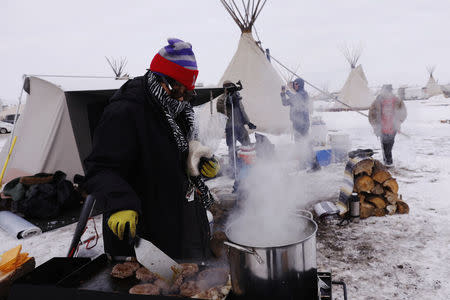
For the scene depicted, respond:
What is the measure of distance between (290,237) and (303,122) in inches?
225

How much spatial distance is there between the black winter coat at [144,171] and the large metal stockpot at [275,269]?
1.94 feet

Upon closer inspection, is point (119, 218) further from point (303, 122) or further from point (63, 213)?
point (303, 122)

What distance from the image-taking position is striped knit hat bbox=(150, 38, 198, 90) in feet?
5.47

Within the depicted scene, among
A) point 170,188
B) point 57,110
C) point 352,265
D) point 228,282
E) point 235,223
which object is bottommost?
point 352,265

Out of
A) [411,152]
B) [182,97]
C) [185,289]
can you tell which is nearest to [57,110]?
[182,97]

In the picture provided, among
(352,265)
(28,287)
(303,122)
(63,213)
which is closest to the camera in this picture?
(28,287)

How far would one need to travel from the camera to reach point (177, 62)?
1.66 metres

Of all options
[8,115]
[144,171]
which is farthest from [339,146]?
[8,115]

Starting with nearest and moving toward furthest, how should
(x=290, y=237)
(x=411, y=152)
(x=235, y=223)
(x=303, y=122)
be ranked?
(x=235, y=223) → (x=290, y=237) → (x=303, y=122) → (x=411, y=152)

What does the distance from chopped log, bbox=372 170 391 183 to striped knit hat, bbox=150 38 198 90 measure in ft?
11.8

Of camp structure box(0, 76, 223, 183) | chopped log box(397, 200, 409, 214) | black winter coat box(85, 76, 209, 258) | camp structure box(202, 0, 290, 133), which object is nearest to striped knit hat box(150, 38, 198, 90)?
black winter coat box(85, 76, 209, 258)

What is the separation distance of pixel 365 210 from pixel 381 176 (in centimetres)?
56

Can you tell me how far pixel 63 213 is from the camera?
515cm

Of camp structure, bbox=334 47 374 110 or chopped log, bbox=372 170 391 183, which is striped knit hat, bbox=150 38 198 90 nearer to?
chopped log, bbox=372 170 391 183
